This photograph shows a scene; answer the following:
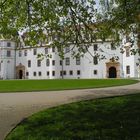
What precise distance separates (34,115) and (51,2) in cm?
505

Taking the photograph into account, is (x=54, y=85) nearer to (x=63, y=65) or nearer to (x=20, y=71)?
(x=63, y=65)

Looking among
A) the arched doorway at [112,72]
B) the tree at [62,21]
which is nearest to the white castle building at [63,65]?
the arched doorway at [112,72]

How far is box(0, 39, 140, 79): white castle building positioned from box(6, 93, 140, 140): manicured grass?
131 feet

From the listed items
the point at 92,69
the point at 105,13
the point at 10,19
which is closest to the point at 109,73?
the point at 92,69

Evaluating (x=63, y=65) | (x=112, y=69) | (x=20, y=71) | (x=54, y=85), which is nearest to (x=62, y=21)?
(x=54, y=85)

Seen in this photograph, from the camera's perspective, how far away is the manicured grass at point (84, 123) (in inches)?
370

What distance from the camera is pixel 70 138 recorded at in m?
9.17

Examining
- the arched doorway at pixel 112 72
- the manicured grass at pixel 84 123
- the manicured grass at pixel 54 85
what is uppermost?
the arched doorway at pixel 112 72

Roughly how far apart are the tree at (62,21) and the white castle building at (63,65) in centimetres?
3755

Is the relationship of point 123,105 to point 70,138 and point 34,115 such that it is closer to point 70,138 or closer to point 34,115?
point 34,115

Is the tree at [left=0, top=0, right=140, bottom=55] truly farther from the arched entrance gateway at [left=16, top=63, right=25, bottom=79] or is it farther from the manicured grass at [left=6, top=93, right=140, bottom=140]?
the arched entrance gateway at [left=16, top=63, right=25, bottom=79]

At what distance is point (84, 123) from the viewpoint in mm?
10969

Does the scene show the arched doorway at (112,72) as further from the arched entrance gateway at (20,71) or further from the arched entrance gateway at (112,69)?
the arched entrance gateway at (20,71)

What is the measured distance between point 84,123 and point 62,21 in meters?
5.75
